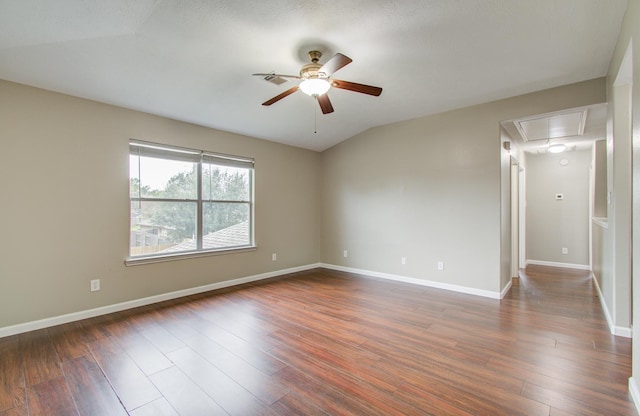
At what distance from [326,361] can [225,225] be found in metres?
2.93

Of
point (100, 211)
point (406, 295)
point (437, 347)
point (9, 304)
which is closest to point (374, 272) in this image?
point (406, 295)

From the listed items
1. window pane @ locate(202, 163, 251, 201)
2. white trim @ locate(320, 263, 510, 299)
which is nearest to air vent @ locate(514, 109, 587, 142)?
white trim @ locate(320, 263, 510, 299)

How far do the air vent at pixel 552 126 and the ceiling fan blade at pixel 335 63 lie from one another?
113 inches

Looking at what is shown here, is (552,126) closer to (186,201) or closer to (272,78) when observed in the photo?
(272,78)

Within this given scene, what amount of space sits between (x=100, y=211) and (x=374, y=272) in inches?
163

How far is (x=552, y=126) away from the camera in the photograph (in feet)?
13.8

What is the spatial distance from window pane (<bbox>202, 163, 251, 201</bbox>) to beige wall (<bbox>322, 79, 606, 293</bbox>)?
6.09 ft

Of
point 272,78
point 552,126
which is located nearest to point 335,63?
point 272,78

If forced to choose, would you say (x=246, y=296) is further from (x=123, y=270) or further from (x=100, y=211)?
(x=100, y=211)

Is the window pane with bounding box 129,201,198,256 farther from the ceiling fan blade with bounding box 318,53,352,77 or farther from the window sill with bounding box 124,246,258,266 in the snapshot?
the ceiling fan blade with bounding box 318,53,352,77

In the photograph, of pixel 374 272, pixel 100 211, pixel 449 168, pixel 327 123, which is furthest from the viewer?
pixel 374 272

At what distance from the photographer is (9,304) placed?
2805mm

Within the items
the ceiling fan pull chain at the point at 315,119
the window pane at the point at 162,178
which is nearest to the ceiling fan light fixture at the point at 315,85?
the ceiling fan pull chain at the point at 315,119

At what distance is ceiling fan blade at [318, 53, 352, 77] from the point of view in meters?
2.16
